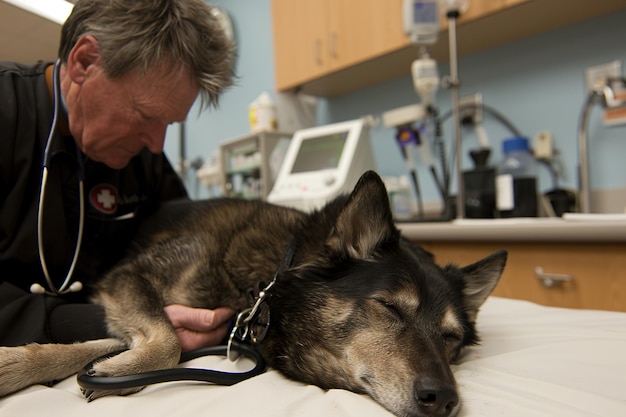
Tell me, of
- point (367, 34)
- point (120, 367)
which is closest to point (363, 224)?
point (120, 367)

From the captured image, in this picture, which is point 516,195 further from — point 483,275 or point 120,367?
point 120,367

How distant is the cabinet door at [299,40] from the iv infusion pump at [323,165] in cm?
62

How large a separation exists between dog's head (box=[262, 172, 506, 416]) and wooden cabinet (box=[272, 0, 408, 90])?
2.00 meters

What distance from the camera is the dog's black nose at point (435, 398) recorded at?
776 mm

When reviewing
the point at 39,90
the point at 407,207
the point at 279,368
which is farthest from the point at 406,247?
the point at 407,207

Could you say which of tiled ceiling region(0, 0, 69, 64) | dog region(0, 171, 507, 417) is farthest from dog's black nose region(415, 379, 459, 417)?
tiled ceiling region(0, 0, 69, 64)

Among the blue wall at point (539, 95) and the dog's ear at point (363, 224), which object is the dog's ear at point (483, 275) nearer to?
the dog's ear at point (363, 224)

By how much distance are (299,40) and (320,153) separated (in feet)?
3.57

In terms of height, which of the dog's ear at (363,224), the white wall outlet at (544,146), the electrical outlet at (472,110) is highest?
the electrical outlet at (472,110)

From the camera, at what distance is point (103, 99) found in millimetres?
1357

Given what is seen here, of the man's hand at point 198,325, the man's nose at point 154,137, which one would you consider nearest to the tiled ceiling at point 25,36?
the man's nose at point 154,137

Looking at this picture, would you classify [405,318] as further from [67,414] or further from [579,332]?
[67,414]

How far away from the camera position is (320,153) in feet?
9.49

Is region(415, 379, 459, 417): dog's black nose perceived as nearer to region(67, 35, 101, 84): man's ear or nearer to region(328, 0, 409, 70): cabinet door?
region(67, 35, 101, 84): man's ear
